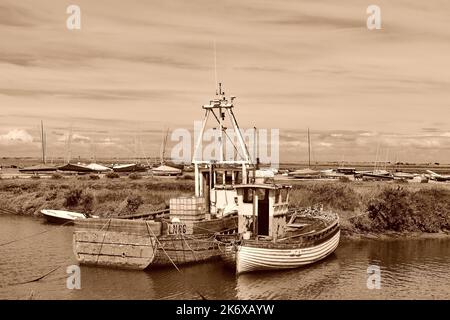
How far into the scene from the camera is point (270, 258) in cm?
3219

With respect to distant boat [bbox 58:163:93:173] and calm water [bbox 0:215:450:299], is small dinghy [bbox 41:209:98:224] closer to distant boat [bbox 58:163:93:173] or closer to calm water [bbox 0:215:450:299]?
calm water [bbox 0:215:450:299]

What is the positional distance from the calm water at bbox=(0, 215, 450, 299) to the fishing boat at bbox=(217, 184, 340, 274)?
882 mm

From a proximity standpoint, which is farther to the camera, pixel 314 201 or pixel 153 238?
pixel 314 201

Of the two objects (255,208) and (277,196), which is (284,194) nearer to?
(277,196)

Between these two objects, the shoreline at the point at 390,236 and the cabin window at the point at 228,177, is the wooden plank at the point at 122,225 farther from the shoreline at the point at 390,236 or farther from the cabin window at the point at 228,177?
the shoreline at the point at 390,236

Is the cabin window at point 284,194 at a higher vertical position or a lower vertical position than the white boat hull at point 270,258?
higher

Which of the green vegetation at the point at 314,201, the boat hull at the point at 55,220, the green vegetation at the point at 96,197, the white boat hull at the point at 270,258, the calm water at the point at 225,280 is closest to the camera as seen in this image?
the calm water at the point at 225,280

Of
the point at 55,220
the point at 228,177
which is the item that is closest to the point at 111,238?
the point at 228,177

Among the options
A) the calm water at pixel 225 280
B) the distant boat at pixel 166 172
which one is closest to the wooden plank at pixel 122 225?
the calm water at pixel 225 280

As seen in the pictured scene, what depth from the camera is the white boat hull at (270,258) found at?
31516mm

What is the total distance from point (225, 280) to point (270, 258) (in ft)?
10.6

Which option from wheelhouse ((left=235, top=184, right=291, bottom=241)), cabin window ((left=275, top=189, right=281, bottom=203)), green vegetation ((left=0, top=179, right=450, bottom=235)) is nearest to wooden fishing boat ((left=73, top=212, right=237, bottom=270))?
wheelhouse ((left=235, top=184, right=291, bottom=241))
